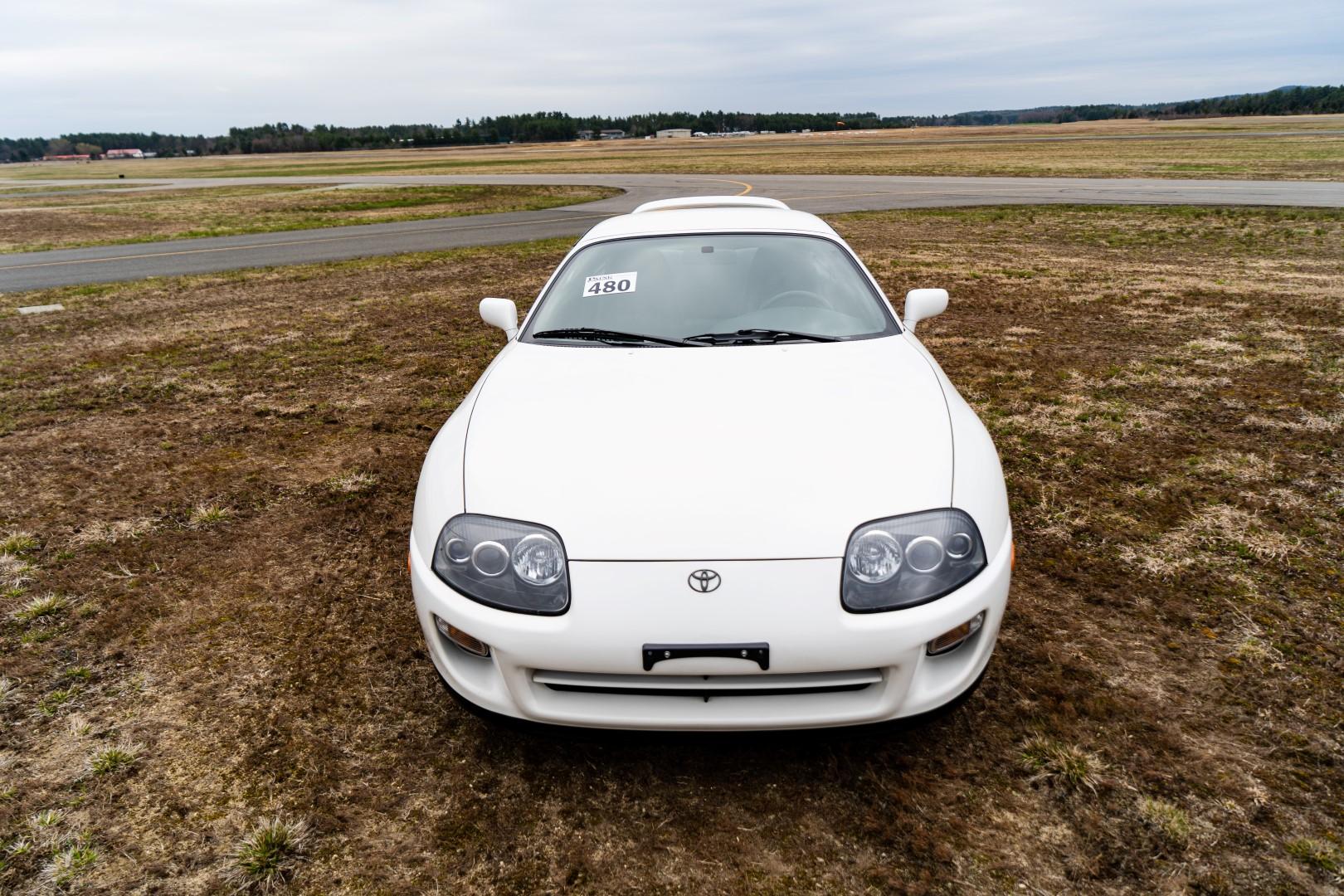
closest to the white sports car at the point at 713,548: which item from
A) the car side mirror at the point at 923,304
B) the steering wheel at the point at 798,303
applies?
the steering wheel at the point at 798,303

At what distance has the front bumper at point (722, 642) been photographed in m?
1.83

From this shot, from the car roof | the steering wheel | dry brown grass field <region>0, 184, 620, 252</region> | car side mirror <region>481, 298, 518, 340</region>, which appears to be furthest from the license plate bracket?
dry brown grass field <region>0, 184, 620, 252</region>

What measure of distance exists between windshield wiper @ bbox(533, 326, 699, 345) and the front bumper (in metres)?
1.23

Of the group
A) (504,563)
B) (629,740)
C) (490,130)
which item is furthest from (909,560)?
(490,130)

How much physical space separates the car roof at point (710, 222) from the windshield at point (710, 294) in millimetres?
55

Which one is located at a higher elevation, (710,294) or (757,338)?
(710,294)

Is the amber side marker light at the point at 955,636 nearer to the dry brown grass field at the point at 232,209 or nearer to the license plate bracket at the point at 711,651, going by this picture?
the license plate bracket at the point at 711,651

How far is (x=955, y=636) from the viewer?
6.41 ft

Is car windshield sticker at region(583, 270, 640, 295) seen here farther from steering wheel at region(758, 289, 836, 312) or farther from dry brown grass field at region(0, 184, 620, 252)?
dry brown grass field at region(0, 184, 620, 252)

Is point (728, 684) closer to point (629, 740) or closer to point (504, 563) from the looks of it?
point (629, 740)

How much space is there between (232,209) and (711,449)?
2544cm

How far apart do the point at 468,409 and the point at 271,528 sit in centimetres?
187

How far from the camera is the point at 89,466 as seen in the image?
15.2 ft

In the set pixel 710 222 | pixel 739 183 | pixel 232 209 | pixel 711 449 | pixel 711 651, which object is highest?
pixel 739 183
